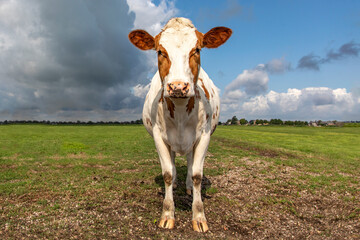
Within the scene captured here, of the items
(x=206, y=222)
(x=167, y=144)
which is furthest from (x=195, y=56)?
(x=206, y=222)

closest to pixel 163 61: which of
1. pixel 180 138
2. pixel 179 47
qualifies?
pixel 179 47

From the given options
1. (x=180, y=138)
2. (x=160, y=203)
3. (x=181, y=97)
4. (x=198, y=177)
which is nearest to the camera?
(x=181, y=97)

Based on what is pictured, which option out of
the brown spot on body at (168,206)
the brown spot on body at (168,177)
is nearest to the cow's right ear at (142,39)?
the brown spot on body at (168,177)

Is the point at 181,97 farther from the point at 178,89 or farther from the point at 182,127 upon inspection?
the point at 182,127

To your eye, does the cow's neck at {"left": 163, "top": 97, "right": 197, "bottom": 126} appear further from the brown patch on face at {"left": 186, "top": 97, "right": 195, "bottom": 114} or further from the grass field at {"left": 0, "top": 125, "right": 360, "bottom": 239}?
the grass field at {"left": 0, "top": 125, "right": 360, "bottom": 239}

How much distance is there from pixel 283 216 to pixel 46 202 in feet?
20.4

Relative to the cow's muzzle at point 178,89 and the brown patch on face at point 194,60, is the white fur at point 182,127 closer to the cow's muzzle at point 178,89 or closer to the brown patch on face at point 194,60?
the brown patch on face at point 194,60

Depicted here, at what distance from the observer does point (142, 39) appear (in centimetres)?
504

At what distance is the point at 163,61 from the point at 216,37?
4.43 ft

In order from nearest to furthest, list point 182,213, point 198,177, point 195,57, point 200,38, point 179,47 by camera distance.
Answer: point 179,47
point 195,57
point 200,38
point 198,177
point 182,213

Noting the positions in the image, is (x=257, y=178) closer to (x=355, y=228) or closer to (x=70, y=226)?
(x=355, y=228)

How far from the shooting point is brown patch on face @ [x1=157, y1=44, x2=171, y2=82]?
4.43 meters

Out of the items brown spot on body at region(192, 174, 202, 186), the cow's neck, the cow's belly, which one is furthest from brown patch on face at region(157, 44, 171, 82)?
brown spot on body at region(192, 174, 202, 186)

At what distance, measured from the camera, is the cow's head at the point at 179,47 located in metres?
4.09
